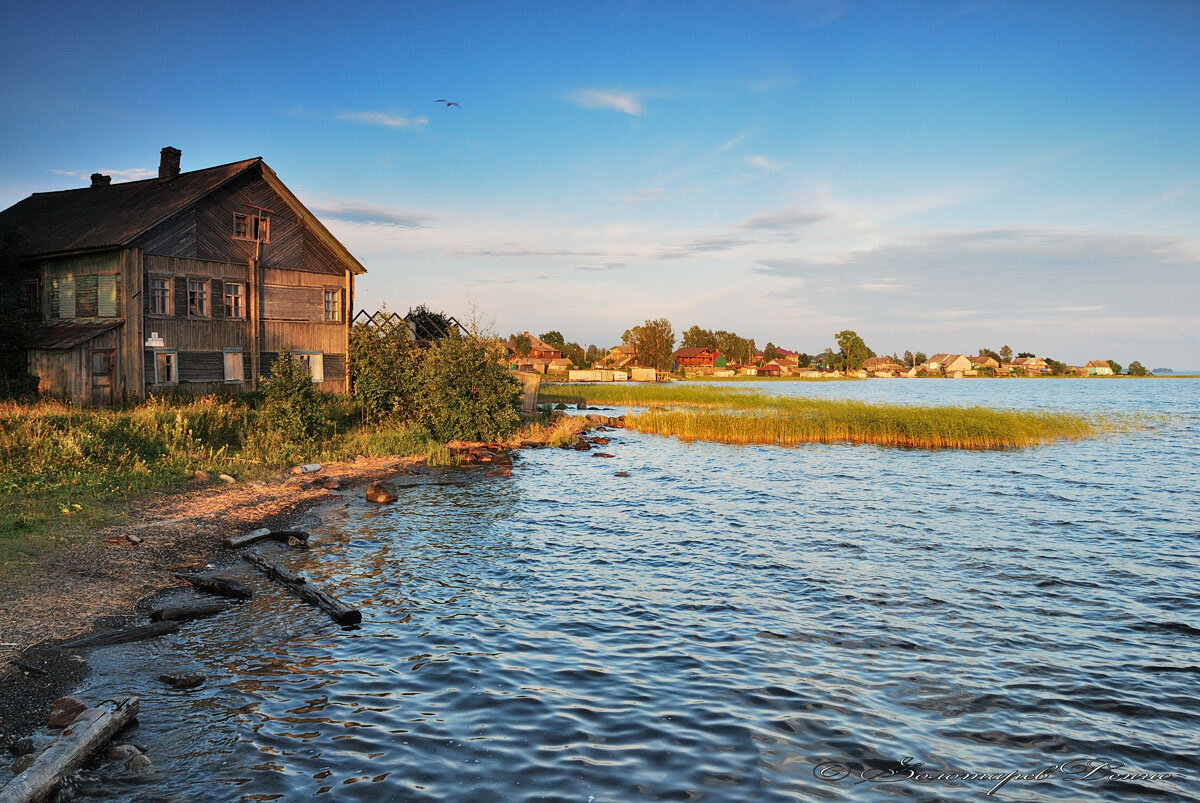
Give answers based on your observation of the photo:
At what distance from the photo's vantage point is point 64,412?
22.7 meters

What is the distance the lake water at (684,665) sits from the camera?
677 cm

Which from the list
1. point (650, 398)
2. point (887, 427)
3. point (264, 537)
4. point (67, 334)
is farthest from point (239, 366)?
point (650, 398)

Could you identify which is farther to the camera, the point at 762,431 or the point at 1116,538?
the point at 762,431

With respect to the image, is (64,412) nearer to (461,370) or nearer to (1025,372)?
(461,370)

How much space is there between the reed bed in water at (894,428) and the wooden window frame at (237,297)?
2236 cm

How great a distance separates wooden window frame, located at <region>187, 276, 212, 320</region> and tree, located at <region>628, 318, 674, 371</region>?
394ft

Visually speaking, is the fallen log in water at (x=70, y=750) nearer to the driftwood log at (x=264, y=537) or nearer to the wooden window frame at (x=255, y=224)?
the driftwood log at (x=264, y=537)

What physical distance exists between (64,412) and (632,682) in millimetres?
22200

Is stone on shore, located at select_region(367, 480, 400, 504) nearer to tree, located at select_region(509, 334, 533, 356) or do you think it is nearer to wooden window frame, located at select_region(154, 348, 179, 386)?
wooden window frame, located at select_region(154, 348, 179, 386)

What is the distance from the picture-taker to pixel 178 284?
3053cm

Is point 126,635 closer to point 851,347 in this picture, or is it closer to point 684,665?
point 684,665

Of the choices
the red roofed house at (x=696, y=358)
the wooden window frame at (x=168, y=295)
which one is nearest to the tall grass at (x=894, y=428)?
the wooden window frame at (x=168, y=295)

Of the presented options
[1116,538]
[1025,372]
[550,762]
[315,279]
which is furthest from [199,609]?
[1025,372]

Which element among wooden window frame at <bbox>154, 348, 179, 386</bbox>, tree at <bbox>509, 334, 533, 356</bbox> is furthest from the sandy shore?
tree at <bbox>509, 334, 533, 356</bbox>
